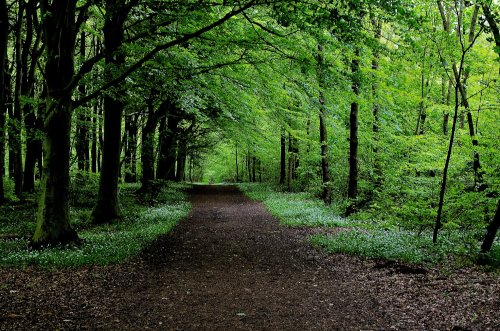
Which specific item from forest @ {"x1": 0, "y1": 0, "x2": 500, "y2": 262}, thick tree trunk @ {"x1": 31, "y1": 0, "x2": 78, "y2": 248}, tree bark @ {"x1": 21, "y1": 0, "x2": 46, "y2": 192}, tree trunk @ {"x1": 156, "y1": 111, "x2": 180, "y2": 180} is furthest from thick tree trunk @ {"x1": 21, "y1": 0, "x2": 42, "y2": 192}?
tree trunk @ {"x1": 156, "y1": 111, "x2": 180, "y2": 180}

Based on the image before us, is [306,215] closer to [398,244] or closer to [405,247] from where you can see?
[398,244]

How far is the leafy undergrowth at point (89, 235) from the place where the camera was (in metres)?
8.65

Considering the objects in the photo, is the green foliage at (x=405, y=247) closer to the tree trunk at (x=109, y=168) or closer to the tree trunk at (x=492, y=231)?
the tree trunk at (x=492, y=231)

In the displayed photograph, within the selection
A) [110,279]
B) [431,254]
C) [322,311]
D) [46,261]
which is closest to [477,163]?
[431,254]

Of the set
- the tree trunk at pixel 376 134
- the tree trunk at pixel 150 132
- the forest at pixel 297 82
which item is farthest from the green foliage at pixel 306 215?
the tree trunk at pixel 150 132

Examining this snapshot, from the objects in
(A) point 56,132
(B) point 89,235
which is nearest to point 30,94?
(A) point 56,132

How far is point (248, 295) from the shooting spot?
6.92 meters

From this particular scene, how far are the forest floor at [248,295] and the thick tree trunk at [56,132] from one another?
221cm

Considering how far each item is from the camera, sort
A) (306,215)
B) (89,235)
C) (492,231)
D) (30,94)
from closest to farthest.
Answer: (492,231) < (89,235) < (30,94) < (306,215)

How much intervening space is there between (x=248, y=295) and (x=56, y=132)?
6960 millimetres

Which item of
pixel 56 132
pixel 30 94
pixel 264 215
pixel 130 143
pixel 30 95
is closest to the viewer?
pixel 56 132

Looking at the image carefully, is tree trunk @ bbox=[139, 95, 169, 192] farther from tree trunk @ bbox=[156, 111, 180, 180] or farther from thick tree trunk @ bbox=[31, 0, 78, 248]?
thick tree trunk @ bbox=[31, 0, 78, 248]

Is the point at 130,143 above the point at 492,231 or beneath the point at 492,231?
above

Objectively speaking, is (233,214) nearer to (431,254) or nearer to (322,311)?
(431,254)
